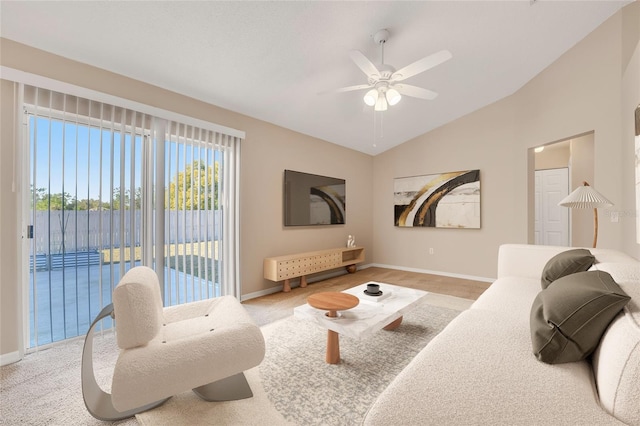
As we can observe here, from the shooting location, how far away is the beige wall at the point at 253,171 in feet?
6.66

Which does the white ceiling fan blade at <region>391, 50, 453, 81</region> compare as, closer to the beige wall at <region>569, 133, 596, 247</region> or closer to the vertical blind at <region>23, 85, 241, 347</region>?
the vertical blind at <region>23, 85, 241, 347</region>

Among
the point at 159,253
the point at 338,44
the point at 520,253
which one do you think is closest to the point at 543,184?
the point at 520,253

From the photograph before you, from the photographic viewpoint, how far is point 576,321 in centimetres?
97

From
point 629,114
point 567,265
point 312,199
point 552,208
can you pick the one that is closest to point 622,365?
point 567,265

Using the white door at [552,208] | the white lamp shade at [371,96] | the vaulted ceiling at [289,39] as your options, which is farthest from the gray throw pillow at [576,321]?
the white door at [552,208]

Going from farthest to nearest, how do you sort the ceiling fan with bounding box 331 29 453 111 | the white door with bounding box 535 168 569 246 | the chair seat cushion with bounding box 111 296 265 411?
the white door with bounding box 535 168 569 246, the ceiling fan with bounding box 331 29 453 111, the chair seat cushion with bounding box 111 296 265 411

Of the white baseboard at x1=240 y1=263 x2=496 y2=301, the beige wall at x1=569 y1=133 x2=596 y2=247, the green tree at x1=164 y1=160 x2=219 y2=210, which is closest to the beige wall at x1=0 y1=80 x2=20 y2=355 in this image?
the green tree at x1=164 y1=160 x2=219 y2=210

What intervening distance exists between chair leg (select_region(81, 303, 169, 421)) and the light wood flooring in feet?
4.40

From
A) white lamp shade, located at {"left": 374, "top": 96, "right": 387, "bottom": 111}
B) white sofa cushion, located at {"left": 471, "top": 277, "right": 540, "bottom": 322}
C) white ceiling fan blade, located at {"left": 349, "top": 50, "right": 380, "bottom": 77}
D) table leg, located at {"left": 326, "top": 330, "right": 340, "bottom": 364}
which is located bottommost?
table leg, located at {"left": 326, "top": 330, "right": 340, "bottom": 364}

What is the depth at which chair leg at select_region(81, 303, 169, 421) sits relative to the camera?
4.83 feet

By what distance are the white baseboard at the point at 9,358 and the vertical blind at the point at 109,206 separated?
0.51 ft

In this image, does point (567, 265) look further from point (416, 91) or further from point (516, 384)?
point (416, 91)

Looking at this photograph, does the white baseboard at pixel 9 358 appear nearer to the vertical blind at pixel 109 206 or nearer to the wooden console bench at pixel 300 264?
the vertical blind at pixel 109 206

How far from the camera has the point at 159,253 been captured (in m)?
2.79
